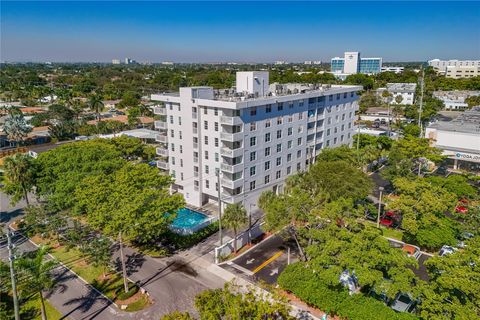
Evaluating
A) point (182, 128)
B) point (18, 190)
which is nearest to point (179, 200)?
point (182, 128)

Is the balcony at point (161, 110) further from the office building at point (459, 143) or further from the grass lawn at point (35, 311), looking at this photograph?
the office building at point (459, 143)

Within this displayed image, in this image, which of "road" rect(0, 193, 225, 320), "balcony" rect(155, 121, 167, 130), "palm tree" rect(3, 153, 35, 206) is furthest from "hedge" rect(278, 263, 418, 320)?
"palm tree" rect(3, 153, 35, 206)

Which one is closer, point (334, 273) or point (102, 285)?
point (334, 273)

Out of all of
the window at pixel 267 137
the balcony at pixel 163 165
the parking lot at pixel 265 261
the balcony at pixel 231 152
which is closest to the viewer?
the parking lot at pixel 265 261

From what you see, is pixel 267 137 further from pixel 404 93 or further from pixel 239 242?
pixel 404 93

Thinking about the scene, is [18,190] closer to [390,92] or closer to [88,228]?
[88,228]

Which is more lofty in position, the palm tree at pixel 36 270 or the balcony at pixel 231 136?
the balcony at pixel 231 136

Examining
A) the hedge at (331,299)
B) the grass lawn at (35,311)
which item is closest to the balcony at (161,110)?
the grass lawn at (35,311)
